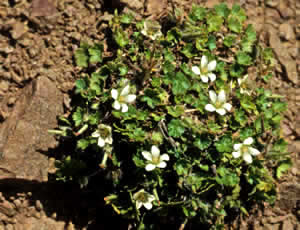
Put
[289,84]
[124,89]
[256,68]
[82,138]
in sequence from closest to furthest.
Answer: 1. [124,89]
2. [82,138]
3. [256,68]
4. [289,84]

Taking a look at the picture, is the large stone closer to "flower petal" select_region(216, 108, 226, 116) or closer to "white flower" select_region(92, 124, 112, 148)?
"white flower" select_region(92, 124, 112, 148)

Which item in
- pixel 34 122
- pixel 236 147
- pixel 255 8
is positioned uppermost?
pixel 255 8

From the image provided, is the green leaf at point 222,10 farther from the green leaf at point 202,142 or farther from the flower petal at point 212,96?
the green leaf at point 202,142

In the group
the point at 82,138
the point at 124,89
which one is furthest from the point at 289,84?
the point at 82,138

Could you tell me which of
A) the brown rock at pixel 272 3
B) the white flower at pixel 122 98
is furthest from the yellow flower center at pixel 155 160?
the brown rock at pixel 272 3

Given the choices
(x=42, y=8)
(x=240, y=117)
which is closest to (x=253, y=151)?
(x=240, y=117)

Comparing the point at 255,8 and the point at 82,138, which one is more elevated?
the point at 255,8

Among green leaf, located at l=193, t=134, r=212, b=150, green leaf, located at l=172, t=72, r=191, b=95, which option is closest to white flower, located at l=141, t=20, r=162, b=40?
green leaf, located at l=172, t=72, r=191, b=95

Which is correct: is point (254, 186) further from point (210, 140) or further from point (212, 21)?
point (212, 21)
